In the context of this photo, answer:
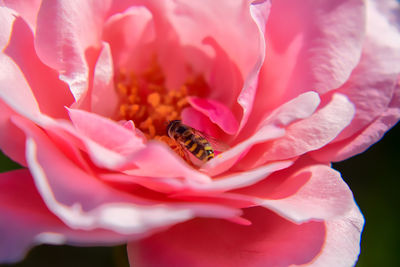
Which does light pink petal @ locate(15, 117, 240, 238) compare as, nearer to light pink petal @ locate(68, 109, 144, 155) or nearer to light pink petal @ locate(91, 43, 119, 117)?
light pink petal @ locate(68, 109, 144, 155)

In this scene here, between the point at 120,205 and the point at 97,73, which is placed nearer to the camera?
the point at 120,205

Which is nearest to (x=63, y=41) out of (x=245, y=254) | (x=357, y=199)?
(x=245, y=254)

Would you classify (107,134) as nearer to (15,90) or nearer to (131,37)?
(15,90)

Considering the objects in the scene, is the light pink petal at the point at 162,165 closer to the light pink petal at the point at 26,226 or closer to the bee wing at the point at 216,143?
the light pink petal at the point at 26,226

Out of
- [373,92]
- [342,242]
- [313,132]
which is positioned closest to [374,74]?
[373,92]

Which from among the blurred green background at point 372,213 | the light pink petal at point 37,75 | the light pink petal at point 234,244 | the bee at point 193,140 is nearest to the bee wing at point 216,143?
the bee at point 193,140

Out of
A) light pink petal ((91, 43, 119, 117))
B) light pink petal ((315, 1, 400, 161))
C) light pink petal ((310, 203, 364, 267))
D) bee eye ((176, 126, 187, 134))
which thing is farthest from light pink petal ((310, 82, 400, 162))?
light pink petal ((91, 43, 119, 117))

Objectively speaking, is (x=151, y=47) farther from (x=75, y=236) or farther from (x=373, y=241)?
(x=373, y=241)
